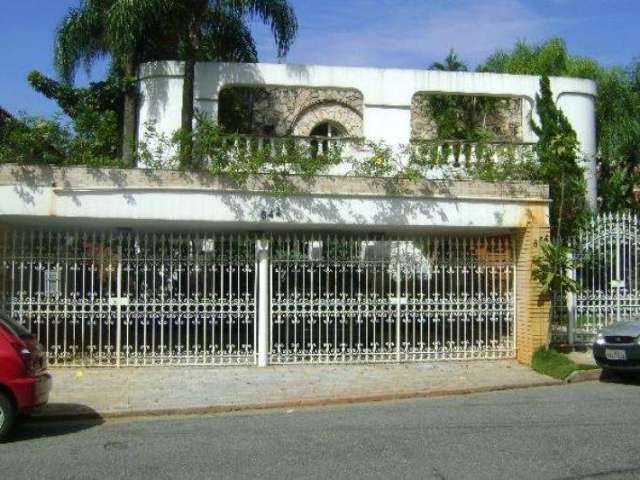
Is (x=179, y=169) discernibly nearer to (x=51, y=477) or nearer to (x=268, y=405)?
(x=268, y=405)

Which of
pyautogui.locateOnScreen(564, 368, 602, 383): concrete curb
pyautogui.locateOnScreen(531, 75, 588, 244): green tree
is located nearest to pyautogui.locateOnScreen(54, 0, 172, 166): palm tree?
pyautogui.locateOnScreen(531, 75, 588, 244): green tree

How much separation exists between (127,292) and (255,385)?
2.66 m

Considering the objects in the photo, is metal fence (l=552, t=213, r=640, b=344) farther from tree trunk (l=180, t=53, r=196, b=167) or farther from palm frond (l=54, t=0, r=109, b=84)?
palm frond (l=54, t=0, r=109, b=84)

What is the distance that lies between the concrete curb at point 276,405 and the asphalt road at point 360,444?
0.26 m

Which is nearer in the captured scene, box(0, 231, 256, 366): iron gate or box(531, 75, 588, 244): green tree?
box(0, 231, 256, 366): iron gate

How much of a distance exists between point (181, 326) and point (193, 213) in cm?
194

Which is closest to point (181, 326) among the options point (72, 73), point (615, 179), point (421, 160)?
point (421, 160)

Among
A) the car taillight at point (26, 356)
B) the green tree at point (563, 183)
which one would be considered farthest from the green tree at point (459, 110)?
the car taillight at point (26, 356)

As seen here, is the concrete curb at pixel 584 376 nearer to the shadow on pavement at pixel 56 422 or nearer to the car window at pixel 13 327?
the shadow on pavement at pixel 56 422

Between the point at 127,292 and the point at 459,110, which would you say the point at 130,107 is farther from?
the point at 459,110

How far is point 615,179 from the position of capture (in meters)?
19.6

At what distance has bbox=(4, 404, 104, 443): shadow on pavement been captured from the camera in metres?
8.28

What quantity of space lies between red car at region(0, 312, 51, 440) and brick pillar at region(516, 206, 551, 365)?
776cm

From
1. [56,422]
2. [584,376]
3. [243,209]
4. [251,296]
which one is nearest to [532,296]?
[584,376]
